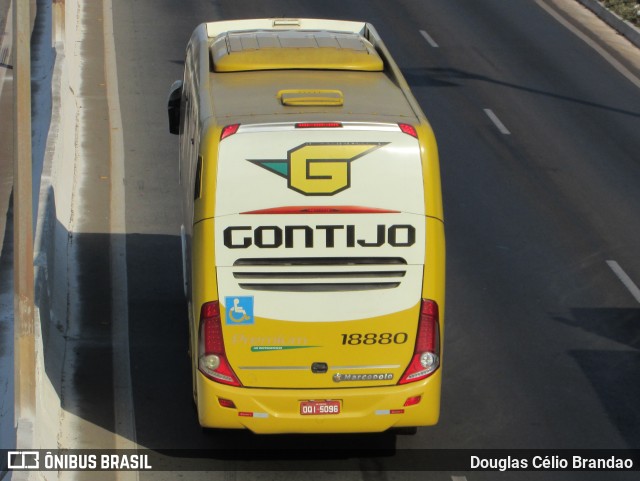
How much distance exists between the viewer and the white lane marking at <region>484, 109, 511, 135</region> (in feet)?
76.4

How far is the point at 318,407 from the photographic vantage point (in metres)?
11.6

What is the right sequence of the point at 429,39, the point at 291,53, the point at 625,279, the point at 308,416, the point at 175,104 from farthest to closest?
the point at 429,39, the point at 625,279, the point at 175,104, the point at 291,53, the point at 308,416

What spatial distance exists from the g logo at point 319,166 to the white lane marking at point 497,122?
40.4 ft

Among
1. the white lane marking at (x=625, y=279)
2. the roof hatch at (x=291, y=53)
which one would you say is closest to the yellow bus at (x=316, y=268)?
the roof hatch at (x=291, y=53)

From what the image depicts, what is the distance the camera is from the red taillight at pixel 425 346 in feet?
38.0

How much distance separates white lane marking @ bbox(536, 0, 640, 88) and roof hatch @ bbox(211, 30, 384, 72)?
47.6ft

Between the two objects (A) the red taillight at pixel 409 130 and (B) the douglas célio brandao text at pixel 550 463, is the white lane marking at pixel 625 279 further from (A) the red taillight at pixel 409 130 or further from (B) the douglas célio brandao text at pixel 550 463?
(A) the red taillight at pixel 409 130

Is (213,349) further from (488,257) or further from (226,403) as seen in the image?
(488,257)

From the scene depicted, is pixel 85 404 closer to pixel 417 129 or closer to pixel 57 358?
pixel 57 358

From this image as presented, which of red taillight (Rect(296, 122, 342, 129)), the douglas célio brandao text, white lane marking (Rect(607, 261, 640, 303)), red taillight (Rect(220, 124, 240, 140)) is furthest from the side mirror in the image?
white lane marking (Rect(607, 261, 640, 303))

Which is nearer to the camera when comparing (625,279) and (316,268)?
(316,268)

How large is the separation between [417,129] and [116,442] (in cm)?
413

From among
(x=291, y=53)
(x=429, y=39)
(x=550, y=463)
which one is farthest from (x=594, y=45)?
(x=550, y=463)

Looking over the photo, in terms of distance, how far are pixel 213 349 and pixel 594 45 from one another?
2056cm
